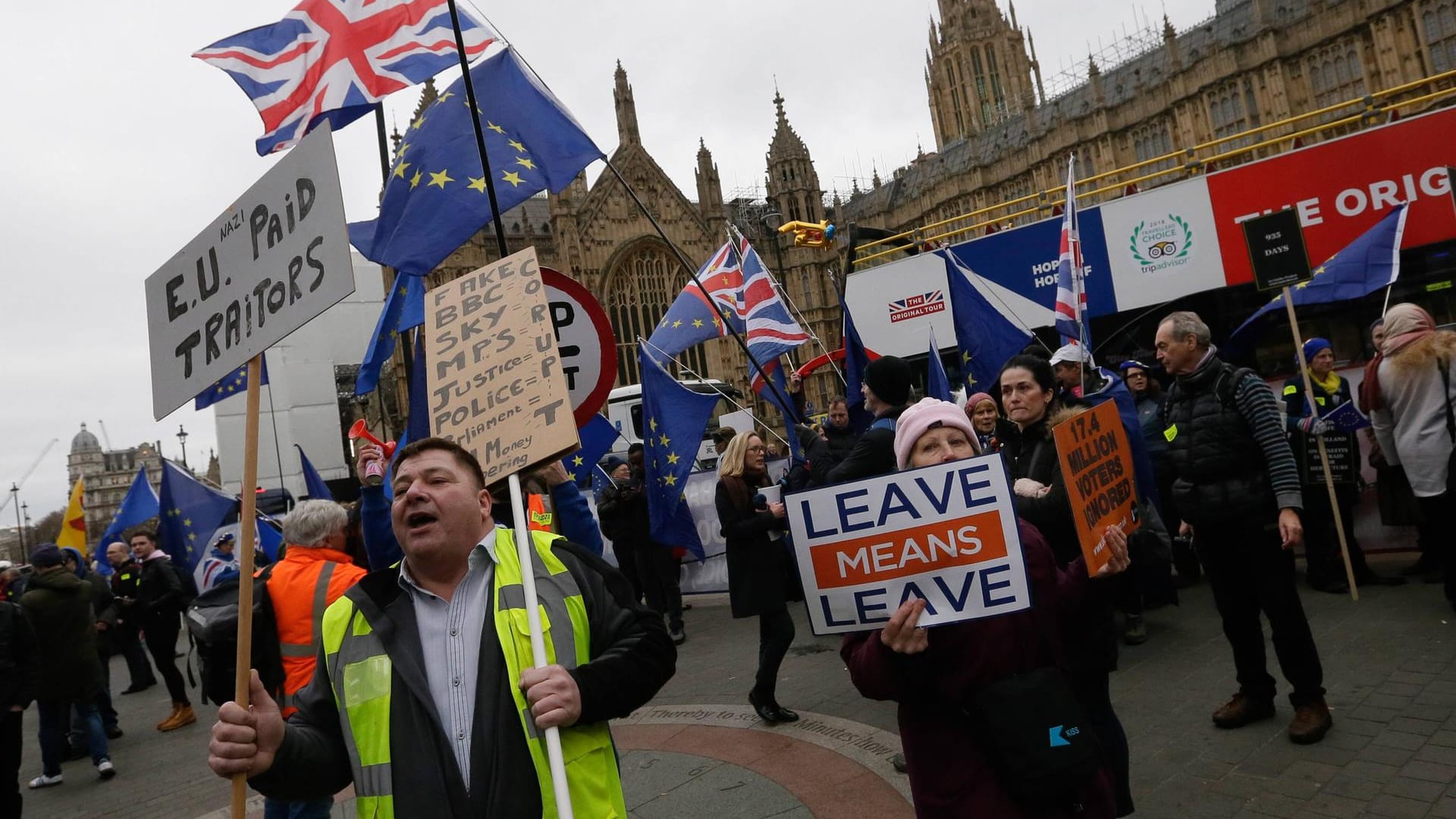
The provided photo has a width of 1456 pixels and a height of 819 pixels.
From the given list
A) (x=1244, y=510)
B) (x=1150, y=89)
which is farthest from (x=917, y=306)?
(x=1150, y=89)

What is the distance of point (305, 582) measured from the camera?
368cm

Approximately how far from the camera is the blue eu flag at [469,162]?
5.01m

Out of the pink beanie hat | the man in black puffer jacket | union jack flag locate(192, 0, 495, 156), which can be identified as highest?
union jack flag locate(192, 0, 495, 156)

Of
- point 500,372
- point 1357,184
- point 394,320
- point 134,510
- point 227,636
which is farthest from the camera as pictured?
point 134,510

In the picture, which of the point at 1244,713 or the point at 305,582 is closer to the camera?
the point at 305,582

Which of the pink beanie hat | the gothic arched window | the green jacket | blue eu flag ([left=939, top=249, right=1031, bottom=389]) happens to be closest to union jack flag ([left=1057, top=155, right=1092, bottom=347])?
blue eu flag ([left=939, top=249, right=1031, bottom=389])

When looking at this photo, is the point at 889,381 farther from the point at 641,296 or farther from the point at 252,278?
the point at 641,296

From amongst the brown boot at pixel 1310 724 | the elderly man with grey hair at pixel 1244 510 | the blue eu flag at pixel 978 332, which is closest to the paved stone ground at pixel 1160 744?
the brown boot at pixel 1310 724

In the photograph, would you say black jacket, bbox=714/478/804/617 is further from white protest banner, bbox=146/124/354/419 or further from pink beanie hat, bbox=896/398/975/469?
white protest banner, bbox=146/124/354/419

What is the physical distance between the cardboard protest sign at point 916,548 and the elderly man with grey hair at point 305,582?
2321mm

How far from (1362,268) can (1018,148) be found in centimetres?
5221

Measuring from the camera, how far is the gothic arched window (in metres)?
43.7

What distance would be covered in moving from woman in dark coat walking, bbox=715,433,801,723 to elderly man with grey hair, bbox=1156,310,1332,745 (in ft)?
7.51

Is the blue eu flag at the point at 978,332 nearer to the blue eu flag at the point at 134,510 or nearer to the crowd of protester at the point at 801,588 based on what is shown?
the crowd of protester at the point at 801,588
